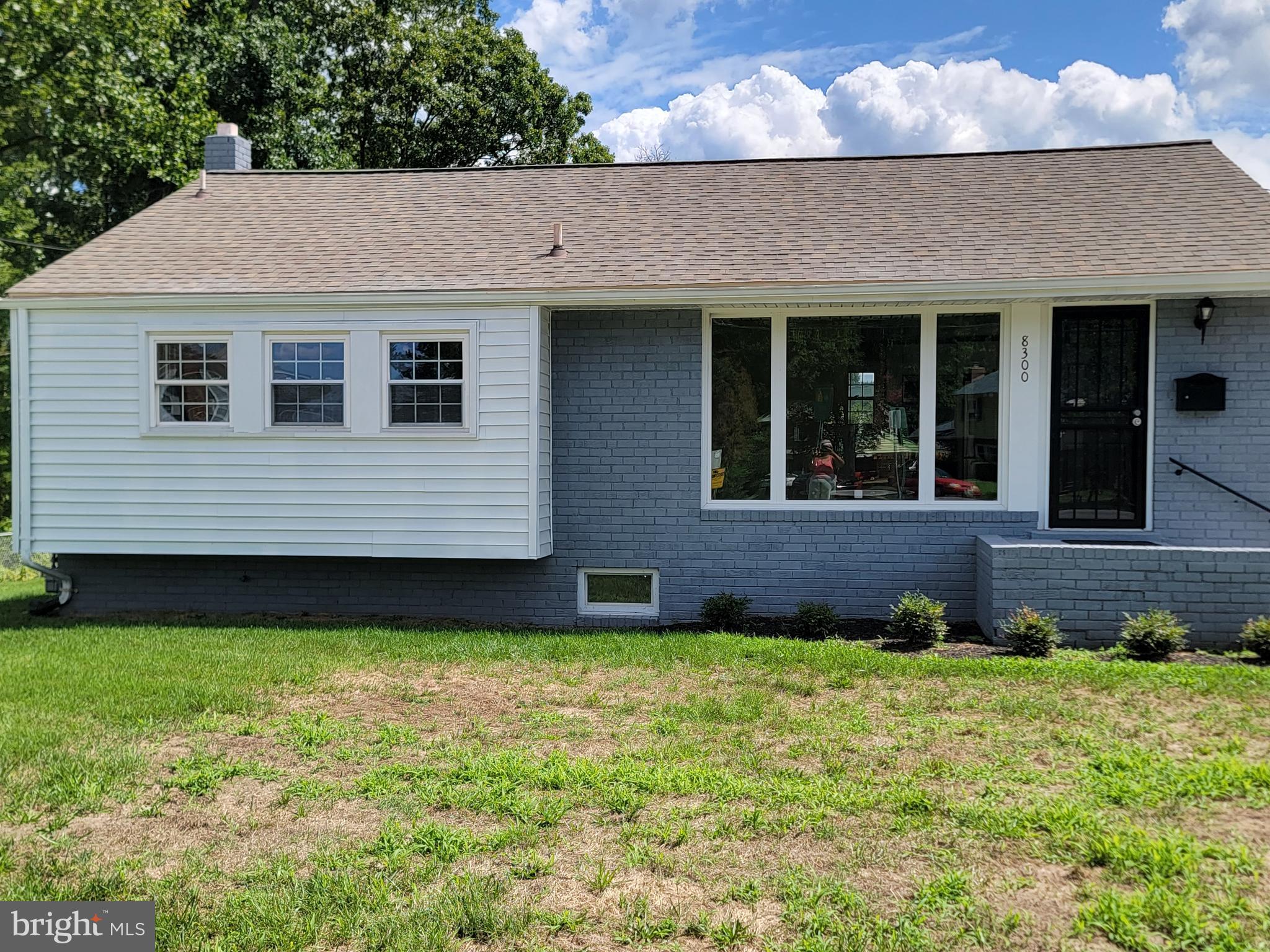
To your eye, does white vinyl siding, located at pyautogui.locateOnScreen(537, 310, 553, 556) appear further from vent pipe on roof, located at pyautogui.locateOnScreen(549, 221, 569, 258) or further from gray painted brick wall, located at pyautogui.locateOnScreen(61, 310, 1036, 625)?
vent pipe on roof, located at pyautogui.locateOnScreen(549, 221, 569, 258)

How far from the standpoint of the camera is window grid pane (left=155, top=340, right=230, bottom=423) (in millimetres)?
8422

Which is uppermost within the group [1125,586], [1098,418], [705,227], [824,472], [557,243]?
[705,227]

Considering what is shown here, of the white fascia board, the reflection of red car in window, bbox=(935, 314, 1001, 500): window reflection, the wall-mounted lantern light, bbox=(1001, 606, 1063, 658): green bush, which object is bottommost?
bbox=(1001, 606, 1063, 658): green bush

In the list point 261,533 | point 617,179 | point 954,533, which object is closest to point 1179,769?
point 954,533

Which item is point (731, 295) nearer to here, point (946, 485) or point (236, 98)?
point (946, 485)

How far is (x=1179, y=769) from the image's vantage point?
4.12 m

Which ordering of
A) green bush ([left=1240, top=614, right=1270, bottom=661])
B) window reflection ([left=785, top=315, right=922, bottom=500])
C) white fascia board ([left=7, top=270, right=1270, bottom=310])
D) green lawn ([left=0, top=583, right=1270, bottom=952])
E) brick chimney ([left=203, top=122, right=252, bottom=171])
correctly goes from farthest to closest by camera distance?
1. brick chimney ([left=203, top=122, right=252, bottom=171])
2. window reflection ([left=785, top=315, right=922, bottom=500])
3. white fascia board ([left=7, top=270, right=1270, bottom=310])
4. green bush ([left=1240, top=614, right=1270, bottom=661])
5. green lawn ([left=0, top=583, right=1270, bottom=952])

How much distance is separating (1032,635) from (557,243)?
5489 mm

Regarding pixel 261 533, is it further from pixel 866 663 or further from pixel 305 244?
pixel 866 663

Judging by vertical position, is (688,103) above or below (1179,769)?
above

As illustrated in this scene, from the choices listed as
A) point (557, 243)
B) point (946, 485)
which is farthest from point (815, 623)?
point (557, 243)

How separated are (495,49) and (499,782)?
2379 centimetres

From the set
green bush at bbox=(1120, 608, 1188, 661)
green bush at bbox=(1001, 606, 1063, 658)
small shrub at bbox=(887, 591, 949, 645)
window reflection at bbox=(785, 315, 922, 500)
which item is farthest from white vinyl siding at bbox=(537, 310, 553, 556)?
green bush at bbox=(1120, 608, 1188, 661)

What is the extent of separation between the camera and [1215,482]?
7656 millimetres
